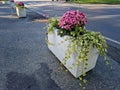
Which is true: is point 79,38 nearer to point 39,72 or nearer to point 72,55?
point 72,55

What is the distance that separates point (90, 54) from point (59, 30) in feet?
3.46

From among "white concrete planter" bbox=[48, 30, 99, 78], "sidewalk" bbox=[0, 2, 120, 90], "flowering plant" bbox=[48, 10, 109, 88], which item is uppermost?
"flowering plant" bbox=[48, 10, 109, 88]

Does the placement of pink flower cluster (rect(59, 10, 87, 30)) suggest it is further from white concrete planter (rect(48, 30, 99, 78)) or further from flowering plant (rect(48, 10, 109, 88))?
white concrete planter (rect(48, 30, 99, 78))

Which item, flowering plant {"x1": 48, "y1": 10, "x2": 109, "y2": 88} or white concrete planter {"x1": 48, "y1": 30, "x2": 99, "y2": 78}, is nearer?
flowering plant {"x1": 48, "y1": 10, "x2": 109, "y2": 88}

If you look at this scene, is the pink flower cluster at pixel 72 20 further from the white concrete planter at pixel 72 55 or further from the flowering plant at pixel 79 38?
the white concrete planter at pixel 72 55

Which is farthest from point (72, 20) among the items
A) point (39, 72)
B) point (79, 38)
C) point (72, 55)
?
point (39, 72)

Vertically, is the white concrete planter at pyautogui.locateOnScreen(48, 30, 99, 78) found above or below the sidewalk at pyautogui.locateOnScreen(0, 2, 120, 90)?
above

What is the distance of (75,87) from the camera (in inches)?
161

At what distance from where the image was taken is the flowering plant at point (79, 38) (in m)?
4.12

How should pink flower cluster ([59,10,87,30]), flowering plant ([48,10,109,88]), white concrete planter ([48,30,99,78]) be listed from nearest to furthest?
flowering plant ([48,10,109,88]) < white concrete planter ([48,30,99,78]) < pink flower cluster ([59,10,87,30])

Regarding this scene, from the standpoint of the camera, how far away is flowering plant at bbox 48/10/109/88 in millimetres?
4125

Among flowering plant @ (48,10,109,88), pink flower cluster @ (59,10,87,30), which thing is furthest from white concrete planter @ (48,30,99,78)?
pink flower cluster @ (59,10,87,30)

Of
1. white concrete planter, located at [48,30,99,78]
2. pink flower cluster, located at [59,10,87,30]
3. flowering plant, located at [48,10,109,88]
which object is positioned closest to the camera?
flowering plant, located at [48,10,109,88]

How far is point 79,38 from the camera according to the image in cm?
420
